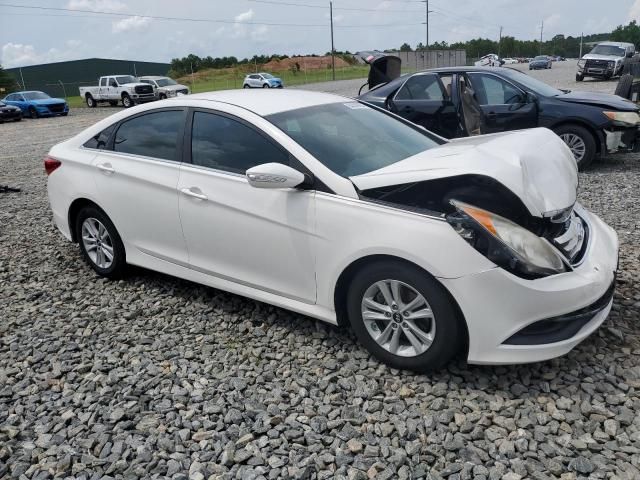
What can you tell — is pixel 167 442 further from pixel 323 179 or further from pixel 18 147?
pixel 18 147

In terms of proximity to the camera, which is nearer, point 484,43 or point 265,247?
point 265,247

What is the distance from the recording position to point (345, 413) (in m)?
2.88

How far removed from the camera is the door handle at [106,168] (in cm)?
436

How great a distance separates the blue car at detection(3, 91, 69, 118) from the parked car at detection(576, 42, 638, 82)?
2694cm

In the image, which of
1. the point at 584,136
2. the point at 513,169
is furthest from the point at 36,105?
the point at 513,169

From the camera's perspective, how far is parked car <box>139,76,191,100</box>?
104ft

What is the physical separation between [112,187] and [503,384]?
3.19 m

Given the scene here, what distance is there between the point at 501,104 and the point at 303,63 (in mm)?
75536

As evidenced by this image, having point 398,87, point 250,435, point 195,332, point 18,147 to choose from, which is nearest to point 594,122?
point 398,87

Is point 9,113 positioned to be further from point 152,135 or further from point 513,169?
point 513,169

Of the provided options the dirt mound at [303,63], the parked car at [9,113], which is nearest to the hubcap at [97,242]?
the parked car at [9,113]

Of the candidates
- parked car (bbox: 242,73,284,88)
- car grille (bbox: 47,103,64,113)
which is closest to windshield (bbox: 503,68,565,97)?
car grille (bbox: 47,103,64,113)

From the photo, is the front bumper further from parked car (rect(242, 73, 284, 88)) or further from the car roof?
parked car (rect(242, 73, 284, 88))

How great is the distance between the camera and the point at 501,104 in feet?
26.8
